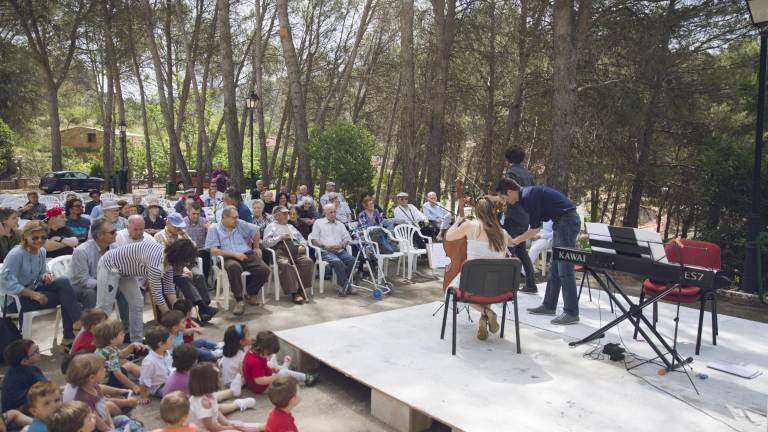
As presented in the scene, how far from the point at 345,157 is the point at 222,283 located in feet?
19.3

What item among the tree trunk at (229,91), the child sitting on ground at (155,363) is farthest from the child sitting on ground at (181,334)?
the tree trunk at (229,91)

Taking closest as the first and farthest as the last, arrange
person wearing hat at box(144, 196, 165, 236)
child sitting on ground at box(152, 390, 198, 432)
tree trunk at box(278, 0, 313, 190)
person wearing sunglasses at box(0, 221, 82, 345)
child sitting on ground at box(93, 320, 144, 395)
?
child sitting on ground at box(152, 390, 198, 432)
child sitting on ground at box(93, 320, 144, 395)
person wearing sunglasses at box(0, 221, 82, 345)
person wearing hat at box(144, 196, 165, 236)
tree trunk at box(278, 0, 313, 190)

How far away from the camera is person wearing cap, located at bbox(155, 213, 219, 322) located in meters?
5.32

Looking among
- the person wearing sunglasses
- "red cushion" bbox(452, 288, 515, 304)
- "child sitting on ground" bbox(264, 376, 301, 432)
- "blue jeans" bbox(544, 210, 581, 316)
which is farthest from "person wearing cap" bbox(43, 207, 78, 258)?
"blue jeans" bbox(544, 210, 581, 316)

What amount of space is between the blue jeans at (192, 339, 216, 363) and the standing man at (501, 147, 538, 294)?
3270 mm

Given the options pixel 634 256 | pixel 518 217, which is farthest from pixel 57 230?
pixel 634 256

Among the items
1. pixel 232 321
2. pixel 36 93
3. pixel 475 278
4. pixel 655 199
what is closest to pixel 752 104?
pixel 655 199

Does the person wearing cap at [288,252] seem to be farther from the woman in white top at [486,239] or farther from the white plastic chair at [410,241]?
the woman in white top at [486,239]

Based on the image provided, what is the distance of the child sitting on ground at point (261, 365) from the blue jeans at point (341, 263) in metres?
2.85

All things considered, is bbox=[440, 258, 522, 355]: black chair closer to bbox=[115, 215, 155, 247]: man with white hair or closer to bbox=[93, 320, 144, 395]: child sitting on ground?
bbox=[93, 320, 144, 395]: child sitting on ground

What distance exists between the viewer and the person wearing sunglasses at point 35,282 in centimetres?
435

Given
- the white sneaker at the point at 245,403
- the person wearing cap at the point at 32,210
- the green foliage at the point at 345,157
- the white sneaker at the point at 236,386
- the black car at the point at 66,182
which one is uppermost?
the green foliage at the point at 345,157

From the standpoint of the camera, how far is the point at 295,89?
12617 mm

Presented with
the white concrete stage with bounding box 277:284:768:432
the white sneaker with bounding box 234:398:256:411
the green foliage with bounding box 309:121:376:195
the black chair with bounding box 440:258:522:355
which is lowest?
the white sneaker with bounding box 234:398:256:411
